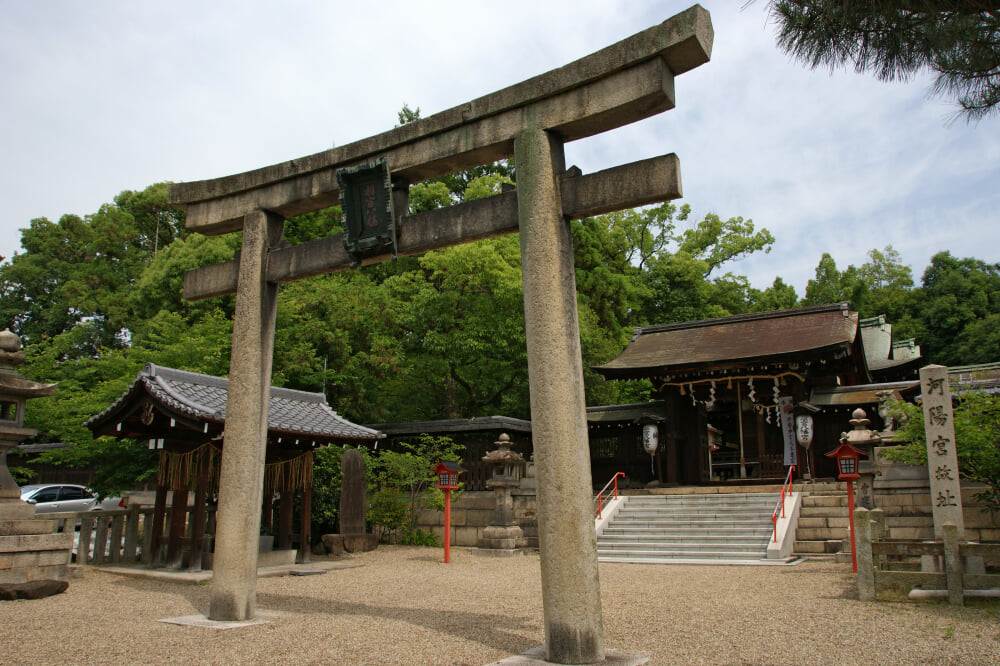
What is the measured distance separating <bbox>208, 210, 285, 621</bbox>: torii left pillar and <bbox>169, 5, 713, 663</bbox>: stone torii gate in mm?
13

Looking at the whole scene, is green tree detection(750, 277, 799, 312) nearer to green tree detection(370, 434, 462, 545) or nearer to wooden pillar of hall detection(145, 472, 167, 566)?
green tree detection(370, 434, 462, 545)

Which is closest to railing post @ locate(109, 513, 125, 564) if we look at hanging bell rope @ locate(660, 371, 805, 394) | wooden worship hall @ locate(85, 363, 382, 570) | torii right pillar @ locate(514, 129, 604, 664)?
wooden worship hall @ locate(85, 363, 382, 570)

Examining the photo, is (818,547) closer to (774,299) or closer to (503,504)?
(503,504)

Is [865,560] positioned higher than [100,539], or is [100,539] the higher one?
[865,560]

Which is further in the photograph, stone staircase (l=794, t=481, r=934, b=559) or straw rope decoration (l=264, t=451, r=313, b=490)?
straw rope decoration (l=264, t=451, r=313, b=490)

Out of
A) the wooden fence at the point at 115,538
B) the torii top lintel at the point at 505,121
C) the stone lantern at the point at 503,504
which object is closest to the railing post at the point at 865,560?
the torii top lintel at the point at 505,121

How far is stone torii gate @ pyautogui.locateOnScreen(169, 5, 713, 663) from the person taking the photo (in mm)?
4859

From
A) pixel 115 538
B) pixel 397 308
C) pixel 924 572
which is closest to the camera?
pixel 924 572

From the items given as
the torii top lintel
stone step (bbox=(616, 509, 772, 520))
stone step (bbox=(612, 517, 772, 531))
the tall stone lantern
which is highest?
the torii top lintel

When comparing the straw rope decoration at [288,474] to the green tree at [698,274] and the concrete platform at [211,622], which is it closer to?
the concrete platform at [211,622]

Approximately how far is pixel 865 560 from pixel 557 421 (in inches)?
196

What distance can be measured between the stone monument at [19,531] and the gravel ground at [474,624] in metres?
0.28

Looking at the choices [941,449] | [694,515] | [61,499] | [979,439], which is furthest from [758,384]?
[61,499]

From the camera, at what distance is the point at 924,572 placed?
7.57 meters
